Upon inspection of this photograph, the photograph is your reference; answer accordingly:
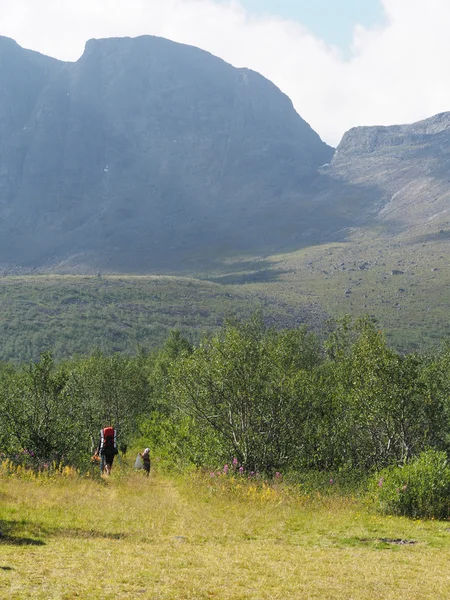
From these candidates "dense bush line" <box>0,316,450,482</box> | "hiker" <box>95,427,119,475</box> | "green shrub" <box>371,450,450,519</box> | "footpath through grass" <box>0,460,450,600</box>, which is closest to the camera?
"footpath through grass" <box>0,460,450,600</box>

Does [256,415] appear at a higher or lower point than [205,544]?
higher

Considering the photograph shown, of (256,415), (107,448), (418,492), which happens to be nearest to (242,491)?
(107,448)

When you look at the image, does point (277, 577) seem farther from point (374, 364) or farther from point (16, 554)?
point (374, 364)

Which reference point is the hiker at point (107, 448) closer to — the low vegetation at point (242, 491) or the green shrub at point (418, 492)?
the low vegetation at point (242, 491)

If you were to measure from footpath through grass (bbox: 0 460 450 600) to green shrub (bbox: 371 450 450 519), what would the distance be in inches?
46.6

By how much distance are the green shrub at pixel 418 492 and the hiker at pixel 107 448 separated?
1224 cm

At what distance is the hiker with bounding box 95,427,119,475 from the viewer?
87.8 ft

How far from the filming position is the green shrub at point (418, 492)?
868 inches

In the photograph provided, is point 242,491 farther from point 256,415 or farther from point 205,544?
point 205,544

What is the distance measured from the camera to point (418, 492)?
22.1 m

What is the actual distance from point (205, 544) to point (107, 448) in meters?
12.2

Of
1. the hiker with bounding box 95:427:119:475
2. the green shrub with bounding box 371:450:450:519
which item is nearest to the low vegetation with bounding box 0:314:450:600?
the green shrub with bounding box 371:450:450:519

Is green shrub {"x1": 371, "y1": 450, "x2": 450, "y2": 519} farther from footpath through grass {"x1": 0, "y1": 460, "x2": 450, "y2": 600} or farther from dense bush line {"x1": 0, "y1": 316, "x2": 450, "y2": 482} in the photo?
dense bush line {"x1": 0, "y1": 316, "x2": 450, "y2": 482}

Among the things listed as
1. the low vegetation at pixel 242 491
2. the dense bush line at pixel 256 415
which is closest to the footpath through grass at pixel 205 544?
the low vegetation at pixel 242 491
